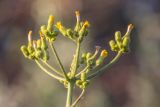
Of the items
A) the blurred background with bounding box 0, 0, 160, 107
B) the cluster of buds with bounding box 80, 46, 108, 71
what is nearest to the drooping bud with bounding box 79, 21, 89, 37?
the cluster of buds with bounding box 80, 46, 108, 71

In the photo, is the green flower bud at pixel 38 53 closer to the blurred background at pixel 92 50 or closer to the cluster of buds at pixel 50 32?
the cluster of buds at pixel 50 32

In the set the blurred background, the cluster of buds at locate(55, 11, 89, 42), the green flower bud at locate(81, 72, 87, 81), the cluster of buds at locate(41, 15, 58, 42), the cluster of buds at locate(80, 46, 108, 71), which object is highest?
the cluster of buds at locate(41, 15, 58, 42)

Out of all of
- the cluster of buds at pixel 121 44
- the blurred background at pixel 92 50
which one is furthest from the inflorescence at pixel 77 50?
the blurred background at pixel 92 50

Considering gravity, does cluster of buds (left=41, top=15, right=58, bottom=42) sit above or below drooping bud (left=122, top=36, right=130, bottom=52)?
above

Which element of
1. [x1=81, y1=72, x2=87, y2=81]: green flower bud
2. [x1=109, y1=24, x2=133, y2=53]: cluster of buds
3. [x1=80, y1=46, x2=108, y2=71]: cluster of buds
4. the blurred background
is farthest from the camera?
the blurred background

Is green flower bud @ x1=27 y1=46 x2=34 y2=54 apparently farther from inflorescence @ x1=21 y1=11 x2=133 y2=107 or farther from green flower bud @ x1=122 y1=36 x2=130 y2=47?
green flower bud @ x1=122 y1=36 x2=130 y2=47

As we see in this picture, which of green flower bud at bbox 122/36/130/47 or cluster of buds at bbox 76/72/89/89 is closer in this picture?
cluster of buds at bbox 76/72/89/89

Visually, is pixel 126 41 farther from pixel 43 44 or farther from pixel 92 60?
pixel 43 44

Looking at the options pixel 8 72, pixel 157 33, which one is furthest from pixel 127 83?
pixel 8 72
